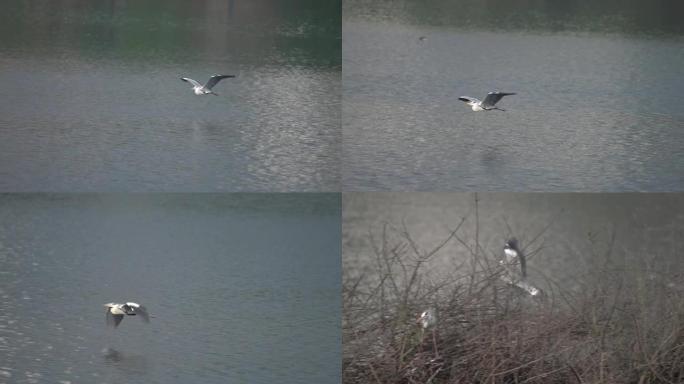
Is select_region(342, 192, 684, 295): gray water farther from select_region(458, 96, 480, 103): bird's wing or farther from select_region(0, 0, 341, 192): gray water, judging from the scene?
select_region(458, 96, 480, 103): bird's wing

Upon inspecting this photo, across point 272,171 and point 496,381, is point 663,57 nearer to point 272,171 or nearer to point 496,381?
point 272,171

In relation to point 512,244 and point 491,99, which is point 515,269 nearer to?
point 512,244

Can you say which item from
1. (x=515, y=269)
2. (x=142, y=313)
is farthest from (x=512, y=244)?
(x=142, y=313)

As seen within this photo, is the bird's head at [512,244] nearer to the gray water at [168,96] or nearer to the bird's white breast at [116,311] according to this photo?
the gray water at [168,96]

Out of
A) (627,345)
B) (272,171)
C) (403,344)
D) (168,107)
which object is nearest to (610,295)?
(627,345)

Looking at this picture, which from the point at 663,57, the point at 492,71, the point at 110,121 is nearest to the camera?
the point at 110,121

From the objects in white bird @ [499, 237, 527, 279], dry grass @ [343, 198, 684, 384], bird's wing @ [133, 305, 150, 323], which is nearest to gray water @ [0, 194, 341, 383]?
bird's wing @ [133, 305, 150, 323]
